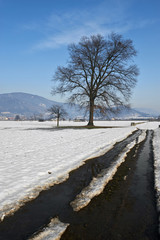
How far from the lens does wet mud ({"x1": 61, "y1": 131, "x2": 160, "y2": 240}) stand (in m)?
2.64

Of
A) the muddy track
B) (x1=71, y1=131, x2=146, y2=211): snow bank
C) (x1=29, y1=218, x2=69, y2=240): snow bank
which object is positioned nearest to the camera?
(x1=29, y1=218, x2=69, y2=240): snow bank

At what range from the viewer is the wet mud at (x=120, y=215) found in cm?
264

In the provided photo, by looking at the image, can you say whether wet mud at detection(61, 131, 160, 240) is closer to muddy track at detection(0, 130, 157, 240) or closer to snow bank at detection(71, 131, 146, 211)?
muddy track at detection(0, 130, 157, 240)

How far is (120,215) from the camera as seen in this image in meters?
3.18

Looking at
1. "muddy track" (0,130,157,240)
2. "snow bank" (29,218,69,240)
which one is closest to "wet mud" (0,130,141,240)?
"muddy track" (0,130,157,240)

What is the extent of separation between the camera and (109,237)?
2.57 m

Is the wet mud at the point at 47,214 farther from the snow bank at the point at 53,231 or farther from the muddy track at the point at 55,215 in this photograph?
the snow bank at the point at 53,231

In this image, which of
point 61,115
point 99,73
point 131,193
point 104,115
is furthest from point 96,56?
point 131,193

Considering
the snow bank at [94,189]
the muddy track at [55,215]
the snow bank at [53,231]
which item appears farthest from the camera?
the snow bank at [94,189]

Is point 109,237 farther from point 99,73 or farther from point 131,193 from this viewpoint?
point 99,73

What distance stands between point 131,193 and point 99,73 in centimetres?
2634

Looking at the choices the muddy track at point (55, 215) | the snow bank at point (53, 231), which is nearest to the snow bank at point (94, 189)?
the muddy track at point (55, 215)

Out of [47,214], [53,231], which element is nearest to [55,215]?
[47,214]

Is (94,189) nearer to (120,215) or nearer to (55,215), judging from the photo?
(120,215)
